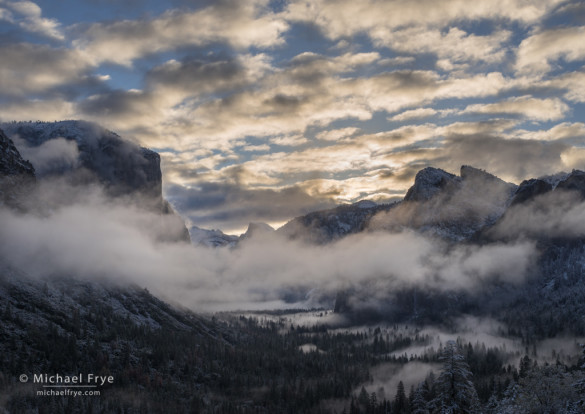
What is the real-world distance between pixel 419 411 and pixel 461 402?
30877 millimetres

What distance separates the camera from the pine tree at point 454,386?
7588cm

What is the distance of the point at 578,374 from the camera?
9244 centimetres

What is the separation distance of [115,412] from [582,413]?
17929cm

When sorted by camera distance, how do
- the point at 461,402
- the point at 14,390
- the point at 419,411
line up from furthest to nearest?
the point at 14,390
the point at 419,411
the point at 461,402

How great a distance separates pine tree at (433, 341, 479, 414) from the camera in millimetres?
75875

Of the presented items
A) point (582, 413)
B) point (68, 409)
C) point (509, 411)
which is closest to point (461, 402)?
point (582, 413)

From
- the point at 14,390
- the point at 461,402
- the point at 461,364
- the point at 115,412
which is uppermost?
the point at 461,364

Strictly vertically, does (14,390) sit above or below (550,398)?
below

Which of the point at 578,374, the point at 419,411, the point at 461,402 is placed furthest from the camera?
the point at 419,411

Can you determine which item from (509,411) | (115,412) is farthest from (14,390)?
(509,411)

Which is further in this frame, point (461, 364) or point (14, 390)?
point (14, 390)

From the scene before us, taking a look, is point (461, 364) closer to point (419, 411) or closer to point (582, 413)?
point (582, 413)

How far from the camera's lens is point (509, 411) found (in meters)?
109

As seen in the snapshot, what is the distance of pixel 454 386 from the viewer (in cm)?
7694
